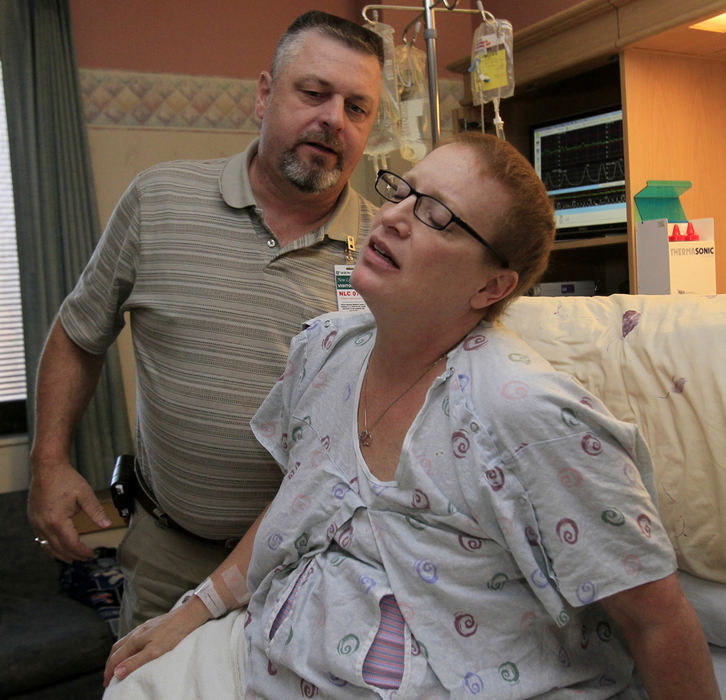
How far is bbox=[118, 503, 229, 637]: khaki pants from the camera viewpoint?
1653mm

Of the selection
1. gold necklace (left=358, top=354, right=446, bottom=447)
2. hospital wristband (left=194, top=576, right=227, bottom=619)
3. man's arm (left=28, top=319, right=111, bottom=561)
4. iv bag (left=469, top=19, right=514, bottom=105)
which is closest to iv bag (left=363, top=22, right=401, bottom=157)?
iv bag (left=469, top=19, right=514, bottom=105)

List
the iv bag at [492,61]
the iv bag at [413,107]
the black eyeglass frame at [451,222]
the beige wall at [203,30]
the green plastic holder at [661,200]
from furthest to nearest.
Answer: the beige wall at [203,30]
the green plastic holder at [661,200]
the iv bag at [413,107]
the iv bag at [492,61]
the black eyeglass frame at [451,222]

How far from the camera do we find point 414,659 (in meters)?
0.91

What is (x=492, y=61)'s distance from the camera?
6.98ft

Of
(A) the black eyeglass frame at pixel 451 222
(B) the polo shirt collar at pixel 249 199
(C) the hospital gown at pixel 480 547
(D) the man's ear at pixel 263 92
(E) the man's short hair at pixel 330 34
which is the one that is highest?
(E) the man's short hair at pixel 330 34

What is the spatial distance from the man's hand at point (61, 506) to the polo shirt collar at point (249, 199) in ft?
2.31

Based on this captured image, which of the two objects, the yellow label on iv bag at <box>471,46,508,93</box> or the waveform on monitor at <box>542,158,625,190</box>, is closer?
the yellow label on iv bag at <box>471,46,508,93</box>

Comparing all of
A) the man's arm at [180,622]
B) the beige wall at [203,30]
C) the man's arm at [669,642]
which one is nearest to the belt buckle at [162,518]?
the man's arm at [180,622]

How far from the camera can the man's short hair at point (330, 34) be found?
158cm

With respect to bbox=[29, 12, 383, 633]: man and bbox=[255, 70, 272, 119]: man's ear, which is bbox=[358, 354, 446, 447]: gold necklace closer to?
bbox=[29, 12, 383, 633]: man

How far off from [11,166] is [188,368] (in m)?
2.19

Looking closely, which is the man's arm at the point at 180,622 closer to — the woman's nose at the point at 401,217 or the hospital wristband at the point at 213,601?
the hospital wristband at the point at 213,601

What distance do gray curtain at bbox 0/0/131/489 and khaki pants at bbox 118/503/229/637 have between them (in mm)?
1656

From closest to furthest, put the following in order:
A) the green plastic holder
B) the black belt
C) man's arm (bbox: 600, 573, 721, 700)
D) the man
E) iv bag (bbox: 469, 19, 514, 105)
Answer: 1. man's arm (bbox: 600, 573, 721, 700)
2. the man
3. the black belt
4. iv bag (bbox: 469, 19, 514, 105)
5. the green plastic holder
